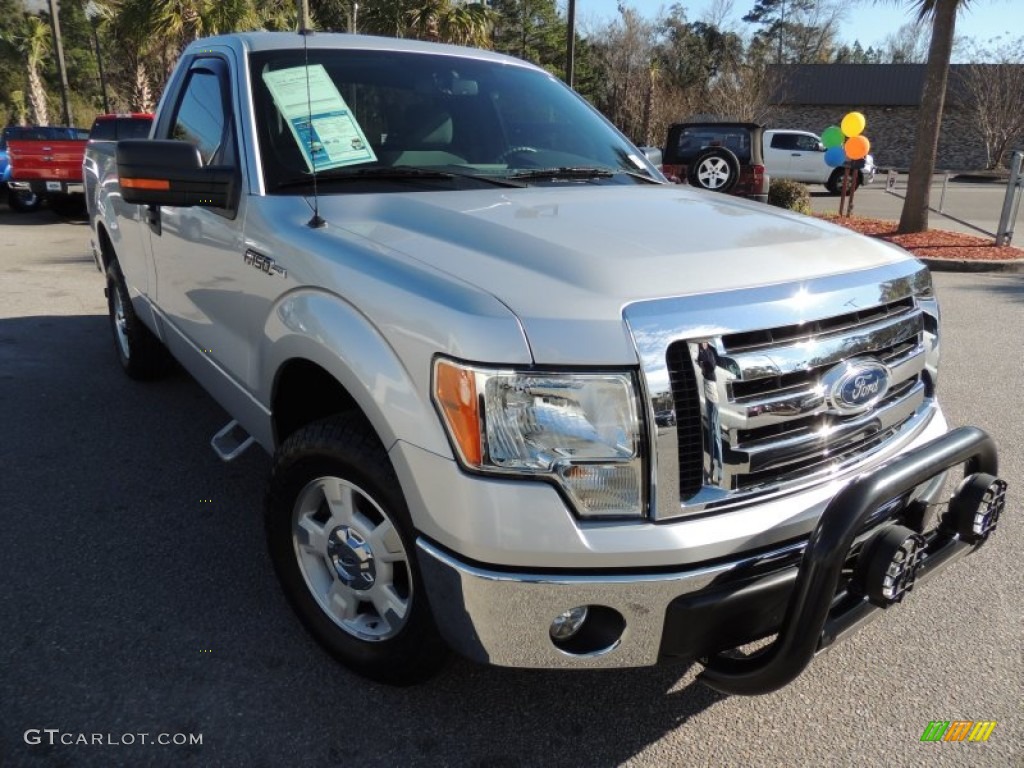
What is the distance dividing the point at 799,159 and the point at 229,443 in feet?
80.4

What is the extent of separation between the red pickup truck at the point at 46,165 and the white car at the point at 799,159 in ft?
61.3

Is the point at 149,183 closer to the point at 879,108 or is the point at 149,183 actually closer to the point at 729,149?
the point at 729,149

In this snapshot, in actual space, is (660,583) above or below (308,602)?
above

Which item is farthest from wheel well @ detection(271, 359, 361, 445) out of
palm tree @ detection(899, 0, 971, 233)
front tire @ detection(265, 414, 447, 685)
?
palm tree @ detection(899, 0, 971, 233)

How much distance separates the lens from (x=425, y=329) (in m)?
1.85

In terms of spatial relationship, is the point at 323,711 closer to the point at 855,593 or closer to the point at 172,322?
the point at 855,593

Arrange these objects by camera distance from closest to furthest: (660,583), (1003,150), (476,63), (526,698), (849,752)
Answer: (660,583), (849,752), (526,698), (476,63), (1003,150)

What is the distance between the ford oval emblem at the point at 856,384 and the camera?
1.97 m

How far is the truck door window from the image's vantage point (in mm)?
3071

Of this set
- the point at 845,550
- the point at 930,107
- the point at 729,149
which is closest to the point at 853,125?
the point at 930,107

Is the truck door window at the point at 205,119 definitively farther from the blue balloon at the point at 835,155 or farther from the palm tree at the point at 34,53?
the palm tree at the point at 34,53

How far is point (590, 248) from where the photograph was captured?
81.0 inches

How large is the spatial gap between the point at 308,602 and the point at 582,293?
1.37 m

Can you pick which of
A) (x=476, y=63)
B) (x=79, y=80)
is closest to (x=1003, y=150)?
(x=476, y=63)
